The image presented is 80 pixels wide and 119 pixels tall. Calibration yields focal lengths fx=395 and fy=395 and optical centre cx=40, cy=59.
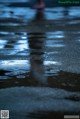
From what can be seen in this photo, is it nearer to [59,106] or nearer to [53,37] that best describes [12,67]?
[59,106]

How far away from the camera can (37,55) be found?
757 centimetres

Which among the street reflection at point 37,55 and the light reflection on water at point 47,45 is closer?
the street reflection at point 37,55

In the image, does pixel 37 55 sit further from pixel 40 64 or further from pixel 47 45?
pixel 47 45

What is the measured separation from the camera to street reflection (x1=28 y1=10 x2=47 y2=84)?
6418mm

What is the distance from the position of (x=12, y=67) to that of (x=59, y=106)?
1.84 m

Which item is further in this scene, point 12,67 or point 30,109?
point 12,67

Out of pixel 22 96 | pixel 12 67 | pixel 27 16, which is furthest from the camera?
pixel 27 16

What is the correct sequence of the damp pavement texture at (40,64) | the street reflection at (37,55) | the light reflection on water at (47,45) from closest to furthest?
the damp pavement texture at (40,64)
the street reflection at (37,55)
the light reflection on water at (47,45)

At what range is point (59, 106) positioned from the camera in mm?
5230

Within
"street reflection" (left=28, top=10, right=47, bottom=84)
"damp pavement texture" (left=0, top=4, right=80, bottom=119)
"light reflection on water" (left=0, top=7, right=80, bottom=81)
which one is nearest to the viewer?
"damp pavement texture" (left=0, top=4, right=80, bottom=119)

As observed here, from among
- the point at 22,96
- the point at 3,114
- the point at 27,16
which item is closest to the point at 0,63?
the point at 22,96

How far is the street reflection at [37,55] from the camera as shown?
642 centimetres

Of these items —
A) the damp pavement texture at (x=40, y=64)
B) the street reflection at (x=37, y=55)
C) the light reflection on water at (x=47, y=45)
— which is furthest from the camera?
the light reflection on water at (x=47, y=45)

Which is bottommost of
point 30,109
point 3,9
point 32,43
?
point 30,109
